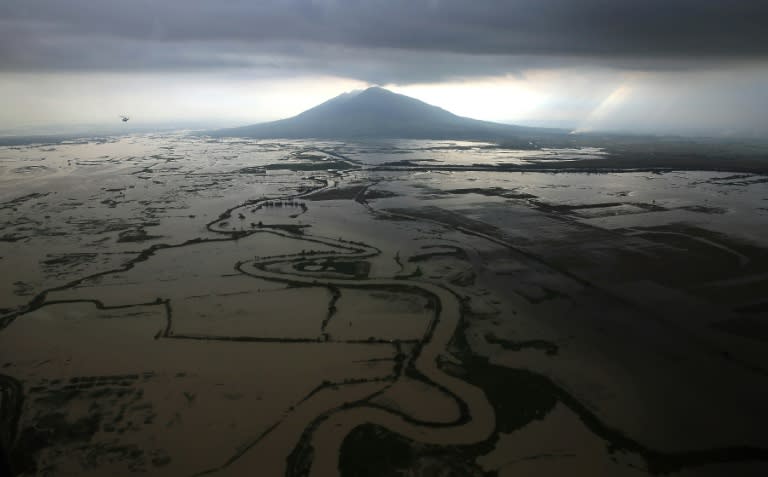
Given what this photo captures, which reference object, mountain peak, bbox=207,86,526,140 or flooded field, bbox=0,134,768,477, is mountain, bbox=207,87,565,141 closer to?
mountain peak, bbox=207,86,526,140

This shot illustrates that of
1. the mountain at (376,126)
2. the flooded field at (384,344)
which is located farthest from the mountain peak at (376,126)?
the flooded field at (384,344)

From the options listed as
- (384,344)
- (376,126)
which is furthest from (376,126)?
(384,344)

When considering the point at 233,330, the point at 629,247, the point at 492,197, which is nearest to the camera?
the point at 233,330

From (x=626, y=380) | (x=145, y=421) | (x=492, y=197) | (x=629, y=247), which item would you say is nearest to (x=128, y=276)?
(x=145, y=421)

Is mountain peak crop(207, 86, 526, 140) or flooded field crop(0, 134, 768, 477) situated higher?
mountain peak crop(207, 86, 526, 140)

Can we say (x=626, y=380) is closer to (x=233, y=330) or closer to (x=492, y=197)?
Result: (x=233, y=330)

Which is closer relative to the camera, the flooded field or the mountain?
the flooded field

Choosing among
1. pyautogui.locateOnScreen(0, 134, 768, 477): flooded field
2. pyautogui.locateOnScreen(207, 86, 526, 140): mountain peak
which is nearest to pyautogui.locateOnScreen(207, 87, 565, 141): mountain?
pyautogui.locateOnScreen(207, 86, 526, 140): mountain peak

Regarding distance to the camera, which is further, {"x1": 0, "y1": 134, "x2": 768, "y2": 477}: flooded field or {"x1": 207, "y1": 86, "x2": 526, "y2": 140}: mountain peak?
{"x1": 207, "y1": 86, "x2": 526, "y2": 140}: mountain peak
